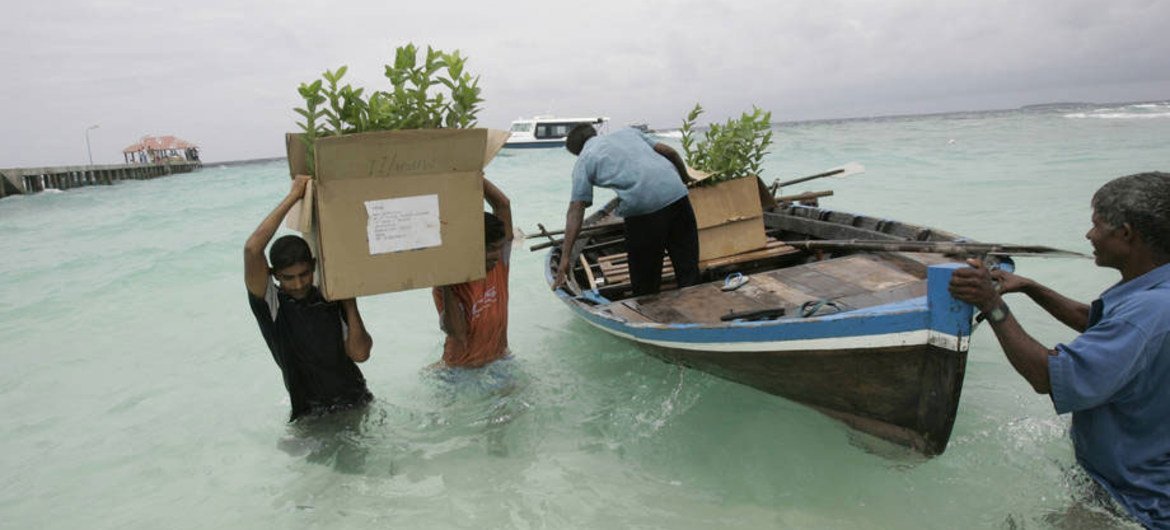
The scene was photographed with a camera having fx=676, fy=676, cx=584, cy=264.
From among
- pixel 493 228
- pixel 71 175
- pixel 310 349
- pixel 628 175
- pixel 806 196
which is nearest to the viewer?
pixel 310 349

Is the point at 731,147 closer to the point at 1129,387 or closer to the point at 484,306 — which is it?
the point at 484,306

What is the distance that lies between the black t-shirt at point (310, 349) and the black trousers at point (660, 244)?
7.46 feet

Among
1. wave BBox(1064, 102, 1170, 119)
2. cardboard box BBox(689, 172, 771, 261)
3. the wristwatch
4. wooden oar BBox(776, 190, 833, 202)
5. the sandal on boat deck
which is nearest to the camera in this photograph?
the wristwatch

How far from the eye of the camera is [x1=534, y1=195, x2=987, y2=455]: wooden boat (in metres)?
2.91

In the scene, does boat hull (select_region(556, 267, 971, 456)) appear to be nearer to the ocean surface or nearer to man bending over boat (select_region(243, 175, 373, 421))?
the ocean surface

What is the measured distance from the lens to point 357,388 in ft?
11.8

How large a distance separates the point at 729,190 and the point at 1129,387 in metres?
3.59

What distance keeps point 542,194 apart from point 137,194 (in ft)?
71.6

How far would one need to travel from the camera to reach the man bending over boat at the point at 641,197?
188 inches

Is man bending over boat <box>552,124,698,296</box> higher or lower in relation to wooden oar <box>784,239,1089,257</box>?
higher

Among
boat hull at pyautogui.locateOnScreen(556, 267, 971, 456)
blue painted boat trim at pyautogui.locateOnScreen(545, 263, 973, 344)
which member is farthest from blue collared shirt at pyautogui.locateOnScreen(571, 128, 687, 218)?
boat hull at pyautogui.locateOnScreen(556, 267, 971, 456)

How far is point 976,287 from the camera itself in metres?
2.39

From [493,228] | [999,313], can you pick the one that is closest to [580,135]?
[493,228]

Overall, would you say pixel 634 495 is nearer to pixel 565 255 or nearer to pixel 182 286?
pixel 565 255
